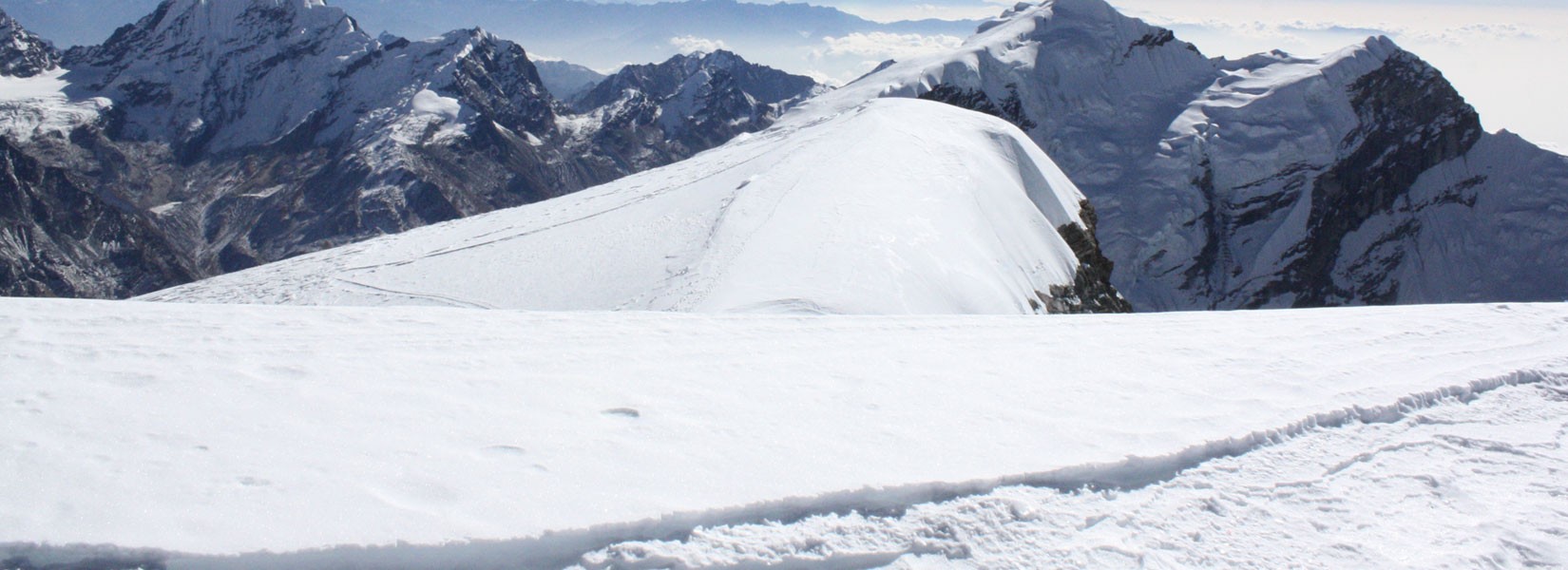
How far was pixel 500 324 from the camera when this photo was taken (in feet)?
24.1

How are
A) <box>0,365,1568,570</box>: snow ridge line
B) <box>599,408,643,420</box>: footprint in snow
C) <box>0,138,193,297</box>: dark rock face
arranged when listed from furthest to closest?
<box>0,138,193,297</box>: dark rock face → <box>599,408,643,420</box>: footprint in snow → <box>0,365,1568,570</box>: snow ridge line

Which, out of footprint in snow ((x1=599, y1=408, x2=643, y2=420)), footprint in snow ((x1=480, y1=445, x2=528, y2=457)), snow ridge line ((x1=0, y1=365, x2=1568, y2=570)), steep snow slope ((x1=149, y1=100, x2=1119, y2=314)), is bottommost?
snow ridge line ((x1=0, y1=365, x2=1568, y2=570))

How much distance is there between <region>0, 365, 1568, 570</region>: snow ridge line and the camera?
3428 mm

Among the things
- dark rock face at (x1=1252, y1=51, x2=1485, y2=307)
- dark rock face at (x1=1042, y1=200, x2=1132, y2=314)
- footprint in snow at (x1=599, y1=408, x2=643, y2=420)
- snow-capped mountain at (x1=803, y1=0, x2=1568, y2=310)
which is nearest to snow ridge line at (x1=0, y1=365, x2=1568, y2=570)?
footprint in snow at (x1=599, y1=408, x2=643, y2=420)

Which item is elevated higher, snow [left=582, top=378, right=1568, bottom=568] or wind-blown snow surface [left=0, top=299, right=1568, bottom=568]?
wind-blown snow surface [left=0, top=299, right=1568, bottom=568]

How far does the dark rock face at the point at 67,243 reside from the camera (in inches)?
5551

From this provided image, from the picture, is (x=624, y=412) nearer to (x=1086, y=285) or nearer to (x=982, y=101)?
(x=1086, y=285)

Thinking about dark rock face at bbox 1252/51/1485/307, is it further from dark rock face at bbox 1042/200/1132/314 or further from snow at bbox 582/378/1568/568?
snow at bbox 582/378/1568/568

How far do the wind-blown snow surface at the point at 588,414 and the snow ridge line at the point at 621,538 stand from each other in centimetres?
2

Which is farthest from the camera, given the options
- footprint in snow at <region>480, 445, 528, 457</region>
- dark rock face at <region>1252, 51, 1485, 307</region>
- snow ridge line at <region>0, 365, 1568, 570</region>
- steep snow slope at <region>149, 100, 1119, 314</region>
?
dark rock face at <region>1252, 51, 1485, 307</region>

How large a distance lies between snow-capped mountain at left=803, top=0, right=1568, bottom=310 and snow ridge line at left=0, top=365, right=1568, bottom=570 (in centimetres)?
8251

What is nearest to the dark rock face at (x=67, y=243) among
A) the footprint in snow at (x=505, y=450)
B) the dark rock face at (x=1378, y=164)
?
the footprint in snow at (x=505, y=450)

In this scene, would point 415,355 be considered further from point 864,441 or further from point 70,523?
point 864,441

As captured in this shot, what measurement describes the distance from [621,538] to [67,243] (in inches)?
7460
